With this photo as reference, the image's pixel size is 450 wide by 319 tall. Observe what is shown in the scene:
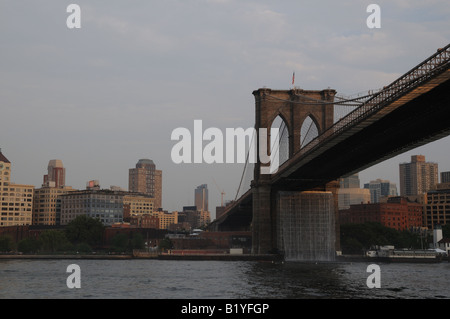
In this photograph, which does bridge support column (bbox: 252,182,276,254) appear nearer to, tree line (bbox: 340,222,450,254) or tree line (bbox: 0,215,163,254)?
tree line (bbox: 340,222,450,254)

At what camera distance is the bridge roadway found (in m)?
38.8

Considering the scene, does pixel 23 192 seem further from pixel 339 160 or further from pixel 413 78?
pixel 413 78

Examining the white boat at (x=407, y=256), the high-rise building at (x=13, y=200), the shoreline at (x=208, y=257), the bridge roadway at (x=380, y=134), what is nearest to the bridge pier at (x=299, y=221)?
the shoreline at (x=208, y=257)

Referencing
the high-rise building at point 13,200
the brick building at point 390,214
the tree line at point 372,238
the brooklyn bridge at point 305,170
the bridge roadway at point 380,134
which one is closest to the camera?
the bridge roadway at point 380,134

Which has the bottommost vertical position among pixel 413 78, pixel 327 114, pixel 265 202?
pixel 265 202

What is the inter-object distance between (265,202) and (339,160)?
66.6ft

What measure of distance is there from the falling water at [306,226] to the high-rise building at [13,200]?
120513mm

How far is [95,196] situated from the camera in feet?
617

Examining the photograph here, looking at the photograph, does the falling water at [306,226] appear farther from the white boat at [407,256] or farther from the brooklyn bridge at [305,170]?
the white boat at [407,256]

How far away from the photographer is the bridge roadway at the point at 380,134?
127 feet

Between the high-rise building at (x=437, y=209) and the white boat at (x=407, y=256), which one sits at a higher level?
the high-rise building at (x=437, y=209)

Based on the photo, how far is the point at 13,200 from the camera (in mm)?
184250

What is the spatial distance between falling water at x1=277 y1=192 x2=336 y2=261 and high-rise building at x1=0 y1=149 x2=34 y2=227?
12051 centimetres
